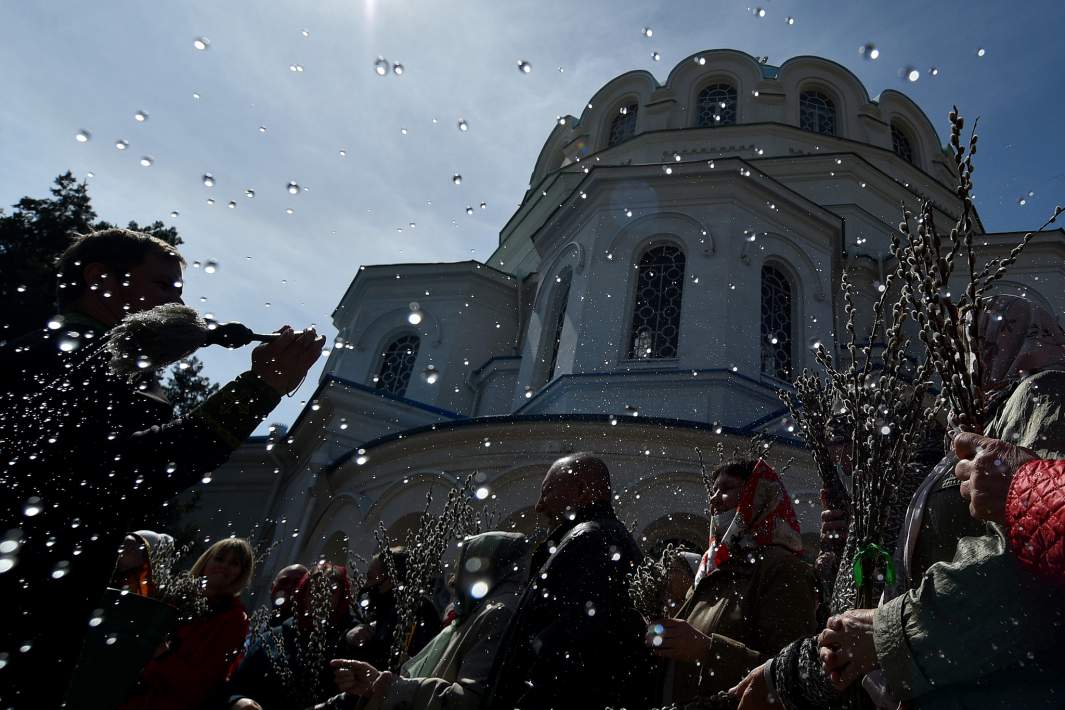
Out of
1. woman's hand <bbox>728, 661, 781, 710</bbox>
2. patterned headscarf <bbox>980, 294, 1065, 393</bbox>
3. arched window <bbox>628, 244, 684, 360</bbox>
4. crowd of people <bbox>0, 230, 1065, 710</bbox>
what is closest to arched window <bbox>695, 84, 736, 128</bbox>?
arched window <bbox>628, 244, 684, 360</bbox>

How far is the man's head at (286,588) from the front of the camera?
511 centimetres

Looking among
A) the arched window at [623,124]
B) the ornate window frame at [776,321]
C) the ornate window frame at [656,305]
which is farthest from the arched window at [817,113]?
the ornate window frame at [656,305]

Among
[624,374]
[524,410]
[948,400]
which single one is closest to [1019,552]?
[948,400]

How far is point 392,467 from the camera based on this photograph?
11.6 m

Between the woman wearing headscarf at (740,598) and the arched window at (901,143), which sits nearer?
the woman wearing headscarf at (740,598)

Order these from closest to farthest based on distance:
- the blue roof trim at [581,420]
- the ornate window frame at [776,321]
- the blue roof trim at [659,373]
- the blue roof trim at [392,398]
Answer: the blue roof trim at [581,420] → the blue roof trim at [659,373] → the ornate window frame at [776,321] → the blue roof trim at [392,398]

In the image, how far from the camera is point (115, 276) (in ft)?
8.51

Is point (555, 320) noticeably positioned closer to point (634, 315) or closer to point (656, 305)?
point (634, 315)

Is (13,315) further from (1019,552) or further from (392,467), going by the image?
(1019,552)

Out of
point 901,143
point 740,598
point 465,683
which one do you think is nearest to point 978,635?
point 740,598

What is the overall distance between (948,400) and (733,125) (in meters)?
17.2

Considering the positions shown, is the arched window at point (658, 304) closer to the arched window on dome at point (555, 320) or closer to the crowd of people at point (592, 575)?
the arched window on dome at point (555, 320)

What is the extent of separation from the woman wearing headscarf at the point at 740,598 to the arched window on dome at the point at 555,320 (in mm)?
10875

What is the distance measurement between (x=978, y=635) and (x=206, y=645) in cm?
363
